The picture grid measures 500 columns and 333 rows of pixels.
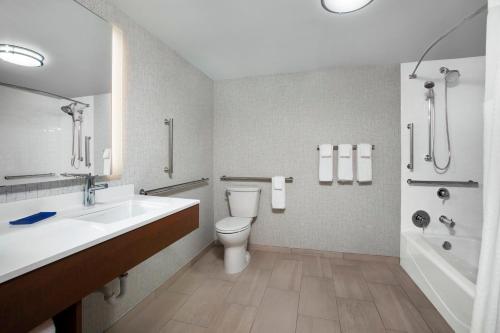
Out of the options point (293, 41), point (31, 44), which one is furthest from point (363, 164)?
point (31, 44)

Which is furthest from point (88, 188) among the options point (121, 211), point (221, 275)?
point (221, 275)

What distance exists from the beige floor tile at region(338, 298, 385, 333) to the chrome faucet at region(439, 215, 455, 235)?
2.97 ft

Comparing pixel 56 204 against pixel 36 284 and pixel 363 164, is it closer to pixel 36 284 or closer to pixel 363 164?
pixel 36 284

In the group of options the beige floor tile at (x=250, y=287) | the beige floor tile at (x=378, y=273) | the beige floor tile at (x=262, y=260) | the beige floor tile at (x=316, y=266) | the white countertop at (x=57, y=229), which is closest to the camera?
the white countertop at (x=57, y=229)

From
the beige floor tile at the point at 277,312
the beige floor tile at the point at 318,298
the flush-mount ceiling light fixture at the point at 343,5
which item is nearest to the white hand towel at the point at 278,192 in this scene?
the beige floor tile at the point at 318,298

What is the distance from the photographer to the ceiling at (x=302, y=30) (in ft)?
4.65

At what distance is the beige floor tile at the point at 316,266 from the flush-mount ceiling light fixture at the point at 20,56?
2.48 m

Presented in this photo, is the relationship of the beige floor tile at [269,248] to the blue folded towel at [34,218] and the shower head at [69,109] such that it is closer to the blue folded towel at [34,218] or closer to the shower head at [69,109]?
the blue folded towel at [34,218]

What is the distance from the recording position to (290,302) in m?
1.67

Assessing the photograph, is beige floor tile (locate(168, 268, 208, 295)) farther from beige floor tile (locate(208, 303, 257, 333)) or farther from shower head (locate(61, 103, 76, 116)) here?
shower head (locate(61, 103, 76, 116))

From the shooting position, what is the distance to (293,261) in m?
2.35

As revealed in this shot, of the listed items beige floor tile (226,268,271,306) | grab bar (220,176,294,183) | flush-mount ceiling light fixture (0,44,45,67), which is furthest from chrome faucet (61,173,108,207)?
grab bar (220,176,294,183)

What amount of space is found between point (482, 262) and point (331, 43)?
5.95ft

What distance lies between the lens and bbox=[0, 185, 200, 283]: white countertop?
63 cm
